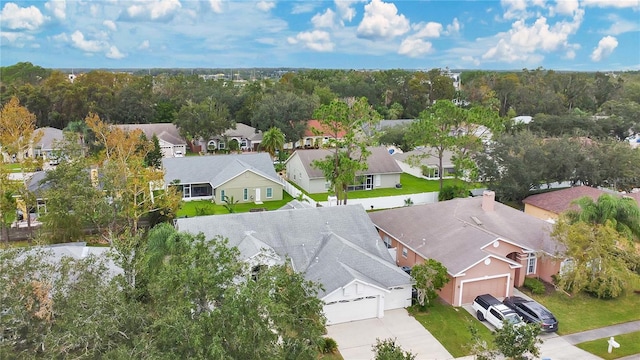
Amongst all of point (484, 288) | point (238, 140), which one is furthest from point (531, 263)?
point (238, 140)

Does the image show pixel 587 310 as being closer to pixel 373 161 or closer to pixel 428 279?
pixel 428 279

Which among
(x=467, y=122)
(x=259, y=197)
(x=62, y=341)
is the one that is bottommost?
(x=259, y=197)

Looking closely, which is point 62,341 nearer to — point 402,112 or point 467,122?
point 467,122

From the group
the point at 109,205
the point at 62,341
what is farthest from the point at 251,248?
the point at 62,341

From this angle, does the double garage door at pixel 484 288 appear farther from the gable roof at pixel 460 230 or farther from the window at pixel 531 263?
the window at pixel 531 263

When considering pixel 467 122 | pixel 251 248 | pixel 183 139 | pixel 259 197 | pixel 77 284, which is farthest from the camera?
pixel 183 139

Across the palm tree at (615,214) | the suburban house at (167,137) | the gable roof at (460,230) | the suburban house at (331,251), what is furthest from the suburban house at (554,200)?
the suburban house at (167,137)

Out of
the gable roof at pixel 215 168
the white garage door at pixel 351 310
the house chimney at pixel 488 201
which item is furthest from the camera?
the gable roof at pixel 215 168
